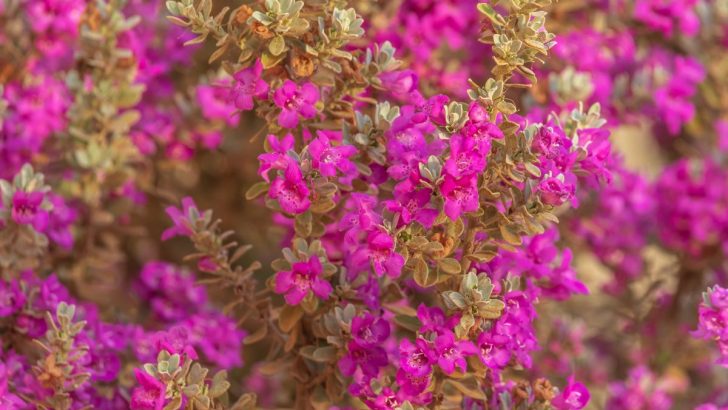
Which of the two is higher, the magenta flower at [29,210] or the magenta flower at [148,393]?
the magenta flower at [29,210]

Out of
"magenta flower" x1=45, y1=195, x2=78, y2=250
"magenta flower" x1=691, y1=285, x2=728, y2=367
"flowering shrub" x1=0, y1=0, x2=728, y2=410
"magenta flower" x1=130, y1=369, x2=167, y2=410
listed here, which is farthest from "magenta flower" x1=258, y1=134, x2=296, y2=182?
"magenta flower" x1=691, y1=285, x2=728, y2=367

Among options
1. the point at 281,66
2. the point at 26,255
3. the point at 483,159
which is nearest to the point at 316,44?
the point at 281,66

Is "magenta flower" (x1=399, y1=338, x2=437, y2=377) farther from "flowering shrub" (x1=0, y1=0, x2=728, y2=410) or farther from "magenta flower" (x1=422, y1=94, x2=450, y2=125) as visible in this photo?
"magenta flower" (x1=422, y1=94, x2=450, y2=125)

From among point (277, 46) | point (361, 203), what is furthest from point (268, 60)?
point (361, 203)

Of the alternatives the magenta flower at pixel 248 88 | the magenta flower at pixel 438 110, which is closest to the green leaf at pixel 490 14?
the magenta flower at pixel 438 110

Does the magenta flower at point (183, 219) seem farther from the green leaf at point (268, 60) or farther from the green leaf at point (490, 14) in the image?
the green leaf at point (490, 14)
